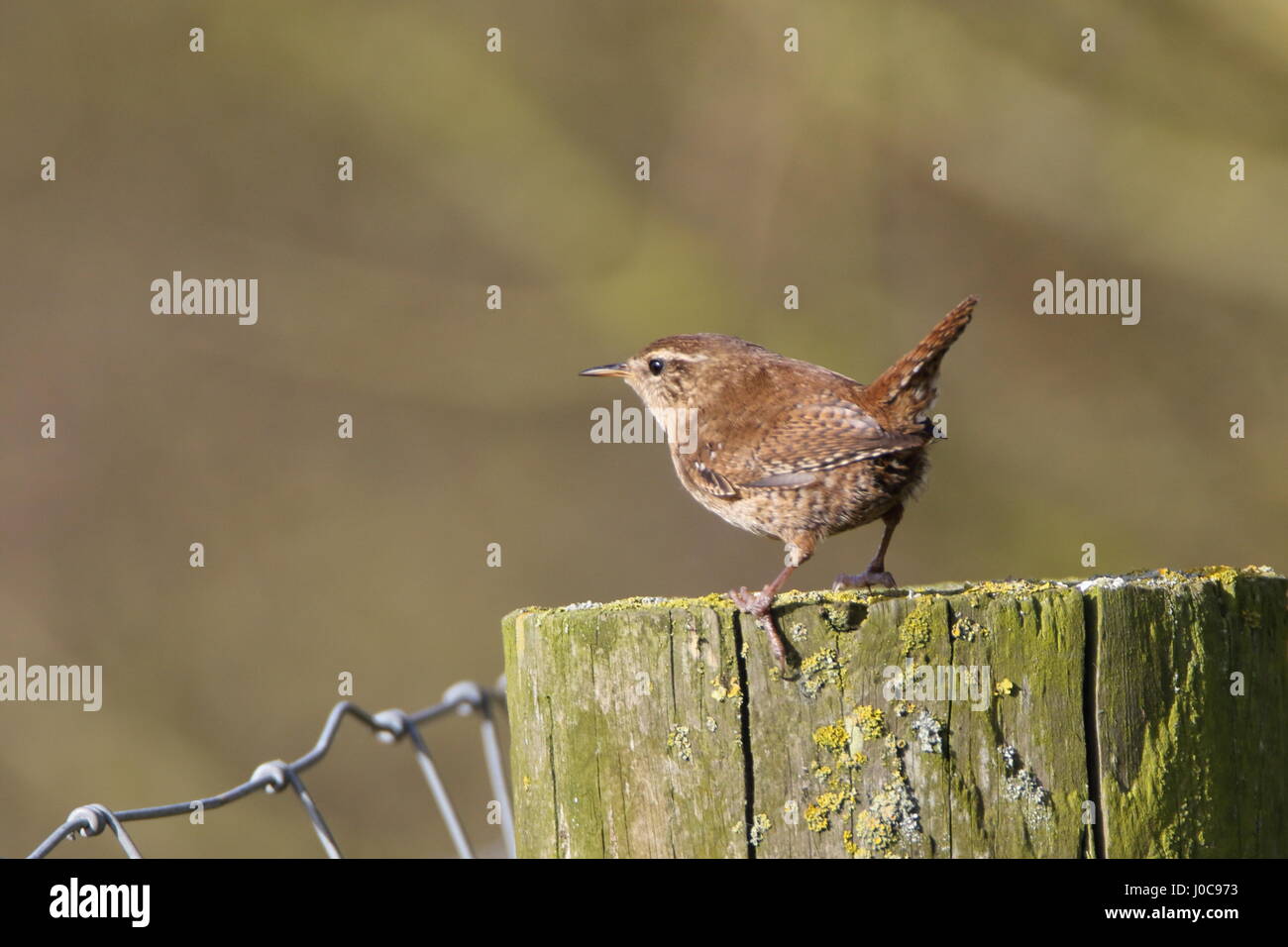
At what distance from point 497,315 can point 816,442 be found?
328 cm

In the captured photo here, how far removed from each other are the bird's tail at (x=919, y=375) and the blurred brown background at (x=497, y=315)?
2290 millimetres

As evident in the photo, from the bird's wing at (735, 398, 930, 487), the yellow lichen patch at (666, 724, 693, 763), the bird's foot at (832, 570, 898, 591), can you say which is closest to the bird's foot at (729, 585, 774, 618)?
the yellow lichen patch at (666, 724, 693, 763)

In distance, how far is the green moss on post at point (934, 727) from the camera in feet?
6.50

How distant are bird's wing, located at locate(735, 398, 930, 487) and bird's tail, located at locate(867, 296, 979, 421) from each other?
0.30ft

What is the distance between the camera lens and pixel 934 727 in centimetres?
198

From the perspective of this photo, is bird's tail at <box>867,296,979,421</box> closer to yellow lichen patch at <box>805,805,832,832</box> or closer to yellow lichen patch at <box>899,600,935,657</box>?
yellow lichen patch at <box>899,600,935,657</box>

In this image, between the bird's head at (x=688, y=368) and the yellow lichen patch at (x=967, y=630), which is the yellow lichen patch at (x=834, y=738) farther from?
the bird's head at (x=688, y=368)

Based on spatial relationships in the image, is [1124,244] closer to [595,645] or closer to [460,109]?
[460,109]

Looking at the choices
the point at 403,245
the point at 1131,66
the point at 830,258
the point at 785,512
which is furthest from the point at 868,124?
the point at 785,512

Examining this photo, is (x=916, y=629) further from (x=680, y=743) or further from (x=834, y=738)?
(x=680, y=743)

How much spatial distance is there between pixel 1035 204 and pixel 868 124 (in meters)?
0.79

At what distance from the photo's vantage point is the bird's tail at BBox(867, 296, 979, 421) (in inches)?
132

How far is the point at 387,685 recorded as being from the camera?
735cm

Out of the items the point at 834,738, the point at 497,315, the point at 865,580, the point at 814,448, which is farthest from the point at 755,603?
the point at 497,315
